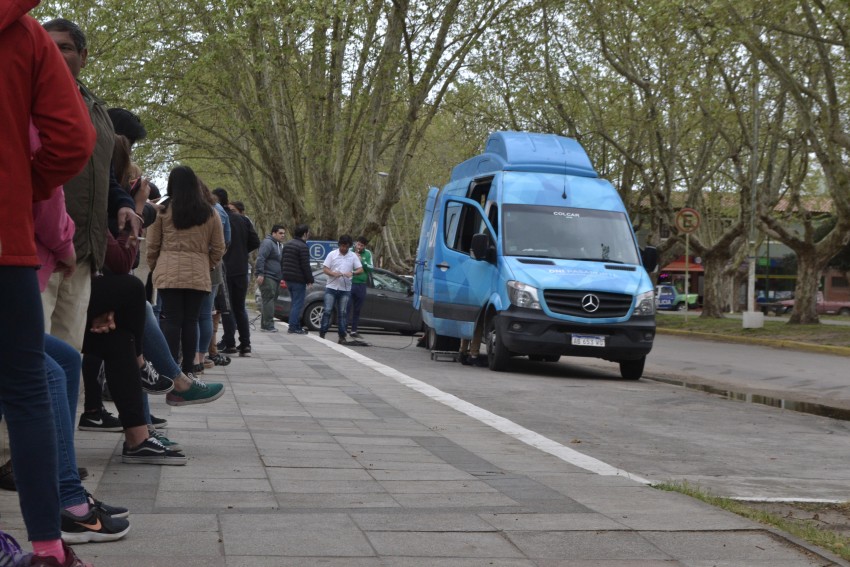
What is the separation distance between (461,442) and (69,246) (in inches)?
155

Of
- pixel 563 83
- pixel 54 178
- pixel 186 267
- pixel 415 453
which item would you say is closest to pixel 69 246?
pixel 54 178

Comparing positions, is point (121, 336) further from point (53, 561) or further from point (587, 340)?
point (587, 340)

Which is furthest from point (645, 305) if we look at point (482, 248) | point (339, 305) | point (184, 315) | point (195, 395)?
point (195, 395)

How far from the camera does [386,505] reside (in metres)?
5.30

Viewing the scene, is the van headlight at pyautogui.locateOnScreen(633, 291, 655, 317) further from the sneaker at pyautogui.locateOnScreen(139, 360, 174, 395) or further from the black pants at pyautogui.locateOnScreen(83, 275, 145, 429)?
the black pants at pyautogui.locateOnScreen(83, 275, 145, 429)

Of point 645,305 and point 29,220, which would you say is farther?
point 645,305

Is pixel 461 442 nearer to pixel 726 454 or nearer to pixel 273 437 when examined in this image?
pixel 273 437

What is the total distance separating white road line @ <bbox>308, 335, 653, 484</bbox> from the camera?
6.75 meters

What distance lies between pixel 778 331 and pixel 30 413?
26617 millimetres

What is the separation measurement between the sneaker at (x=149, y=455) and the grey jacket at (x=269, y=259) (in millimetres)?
13230

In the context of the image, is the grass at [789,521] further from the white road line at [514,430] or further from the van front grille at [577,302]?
the van front grille at [577,302]

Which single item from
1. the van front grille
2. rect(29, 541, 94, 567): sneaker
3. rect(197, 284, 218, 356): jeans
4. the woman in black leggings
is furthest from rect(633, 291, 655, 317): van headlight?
rect(29, 541, 94, 567): sneaker

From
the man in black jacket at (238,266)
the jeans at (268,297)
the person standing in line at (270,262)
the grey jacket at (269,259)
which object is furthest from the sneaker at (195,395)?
the jeans at (268,297)

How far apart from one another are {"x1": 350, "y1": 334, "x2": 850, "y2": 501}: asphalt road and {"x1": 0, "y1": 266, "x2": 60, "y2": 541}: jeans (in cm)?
378
